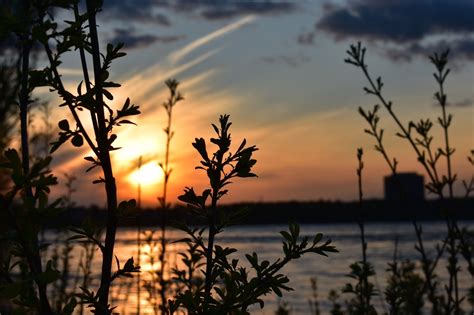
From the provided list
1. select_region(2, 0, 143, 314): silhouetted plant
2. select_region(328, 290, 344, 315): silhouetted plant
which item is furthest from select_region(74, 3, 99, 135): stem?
select_region(328, 290, 344, 315): silhouetted plant

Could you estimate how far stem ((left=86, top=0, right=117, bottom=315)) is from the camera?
6.07ft

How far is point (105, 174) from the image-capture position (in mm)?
1846

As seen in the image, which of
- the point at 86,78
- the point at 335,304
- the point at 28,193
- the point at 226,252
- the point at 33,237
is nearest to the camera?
the point at 33,237

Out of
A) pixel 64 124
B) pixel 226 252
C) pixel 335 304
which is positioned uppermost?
pixel 64 124

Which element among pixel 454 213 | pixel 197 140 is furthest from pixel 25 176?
pixel 454 213

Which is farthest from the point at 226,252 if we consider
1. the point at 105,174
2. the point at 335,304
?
the point at 335,304

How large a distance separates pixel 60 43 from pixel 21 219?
1.76 feet

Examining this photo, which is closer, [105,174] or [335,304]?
[105,174]

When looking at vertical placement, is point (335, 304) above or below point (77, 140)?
below

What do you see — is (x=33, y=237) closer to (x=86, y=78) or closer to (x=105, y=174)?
(x=105, y=174)

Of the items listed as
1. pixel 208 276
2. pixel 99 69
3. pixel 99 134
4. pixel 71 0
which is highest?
pixel 71 0

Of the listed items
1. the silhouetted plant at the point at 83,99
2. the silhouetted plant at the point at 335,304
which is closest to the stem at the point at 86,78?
the silhouetted plant at the point at 83,99

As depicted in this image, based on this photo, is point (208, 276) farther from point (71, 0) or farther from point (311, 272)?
point (311, 272)

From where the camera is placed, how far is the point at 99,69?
1.92 m
